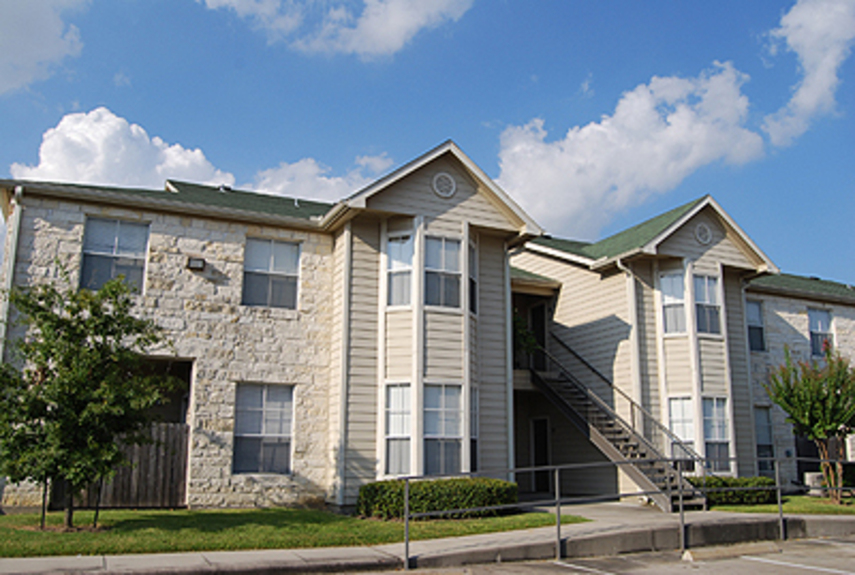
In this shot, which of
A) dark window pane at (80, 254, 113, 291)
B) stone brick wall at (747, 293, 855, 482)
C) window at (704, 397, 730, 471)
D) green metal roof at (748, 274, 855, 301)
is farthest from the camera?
green metal roof at (748, 274, 855, 301)

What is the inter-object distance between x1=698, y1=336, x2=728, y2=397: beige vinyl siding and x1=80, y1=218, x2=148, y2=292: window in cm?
1352

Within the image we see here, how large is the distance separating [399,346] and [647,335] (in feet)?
23.5

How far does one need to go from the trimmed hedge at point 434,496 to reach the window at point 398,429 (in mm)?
634

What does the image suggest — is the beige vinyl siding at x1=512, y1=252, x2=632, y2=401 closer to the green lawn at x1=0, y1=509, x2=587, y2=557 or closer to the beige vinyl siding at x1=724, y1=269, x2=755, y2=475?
the beige vinyl siding at x1=724, y1=269, x2=755, y2=475

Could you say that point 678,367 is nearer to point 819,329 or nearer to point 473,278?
point 473,278

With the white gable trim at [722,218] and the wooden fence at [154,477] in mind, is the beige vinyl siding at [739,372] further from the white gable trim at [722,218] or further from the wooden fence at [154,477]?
the wooden fence at [154,477]

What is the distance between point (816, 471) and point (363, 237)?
50.7 feet

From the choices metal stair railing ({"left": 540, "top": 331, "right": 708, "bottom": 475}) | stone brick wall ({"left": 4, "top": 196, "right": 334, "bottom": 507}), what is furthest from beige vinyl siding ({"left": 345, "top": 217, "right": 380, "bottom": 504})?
metal stair railing ({"left": 540, "top": 331, "right": 708, "bottom": 475})

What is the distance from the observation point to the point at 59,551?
8.98 metres

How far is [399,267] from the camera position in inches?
614

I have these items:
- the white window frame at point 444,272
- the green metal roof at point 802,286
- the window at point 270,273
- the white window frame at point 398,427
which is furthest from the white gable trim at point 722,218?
the window at point 270,273

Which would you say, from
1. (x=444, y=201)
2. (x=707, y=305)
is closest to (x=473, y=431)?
(x=444, y=201)

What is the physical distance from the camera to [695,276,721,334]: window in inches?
734

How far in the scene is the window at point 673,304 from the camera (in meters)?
18.6
